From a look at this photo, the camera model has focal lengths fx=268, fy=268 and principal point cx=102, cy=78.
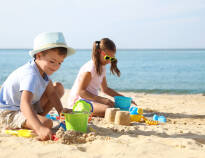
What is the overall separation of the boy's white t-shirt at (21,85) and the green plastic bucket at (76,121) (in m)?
0.44

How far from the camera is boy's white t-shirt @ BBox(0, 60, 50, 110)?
2602 mm

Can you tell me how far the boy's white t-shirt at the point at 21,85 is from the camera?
2602 millimetres

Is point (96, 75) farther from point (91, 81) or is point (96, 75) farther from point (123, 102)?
point (123, 102)

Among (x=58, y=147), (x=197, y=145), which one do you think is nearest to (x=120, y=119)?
(x=197, y=145)

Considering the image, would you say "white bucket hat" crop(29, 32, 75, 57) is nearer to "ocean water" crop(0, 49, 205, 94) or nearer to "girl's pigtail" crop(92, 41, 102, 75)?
"girl's pigtail" crop(92, 41, 102, 75)

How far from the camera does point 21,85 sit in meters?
2.59

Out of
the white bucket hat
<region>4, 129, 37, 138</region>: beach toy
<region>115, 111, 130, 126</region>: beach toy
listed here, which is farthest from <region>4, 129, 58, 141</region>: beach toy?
<region>115, 111, 130, 126</region>: beach toy

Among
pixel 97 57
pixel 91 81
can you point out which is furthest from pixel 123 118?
pixel 97 57

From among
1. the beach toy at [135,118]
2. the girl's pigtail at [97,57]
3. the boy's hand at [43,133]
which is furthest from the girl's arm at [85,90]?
the boy's hand at [43,133]

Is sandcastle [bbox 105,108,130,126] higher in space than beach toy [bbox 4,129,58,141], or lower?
higher

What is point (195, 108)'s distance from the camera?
531 cm

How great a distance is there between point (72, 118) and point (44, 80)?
554mm

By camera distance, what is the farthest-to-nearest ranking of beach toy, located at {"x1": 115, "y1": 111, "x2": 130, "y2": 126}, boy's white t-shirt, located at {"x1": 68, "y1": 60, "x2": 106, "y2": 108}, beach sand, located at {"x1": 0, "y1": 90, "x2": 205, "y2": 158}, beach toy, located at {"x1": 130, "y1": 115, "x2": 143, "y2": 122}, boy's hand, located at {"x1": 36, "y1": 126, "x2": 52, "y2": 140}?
boy's white t-shirt, located at {"x1": 68, "y1": 60, "x2": 106, "y2": 108} < beach toy, located at {"x1": 130, "y1": 115, "x2": 143, "y2": 122} < beach toy, located at {"x1": 115, "y1": 111, "x2": 130, "y2": 126} < boy's hand, located at {"x1": 36, "y1": 126, "x2": 52, "y2": 140} < beach sand, located at {"x1": 0, "y1": 90, "x2": 205, "y2": 158}

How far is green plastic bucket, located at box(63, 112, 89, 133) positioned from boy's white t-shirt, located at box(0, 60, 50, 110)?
435 millimetres
